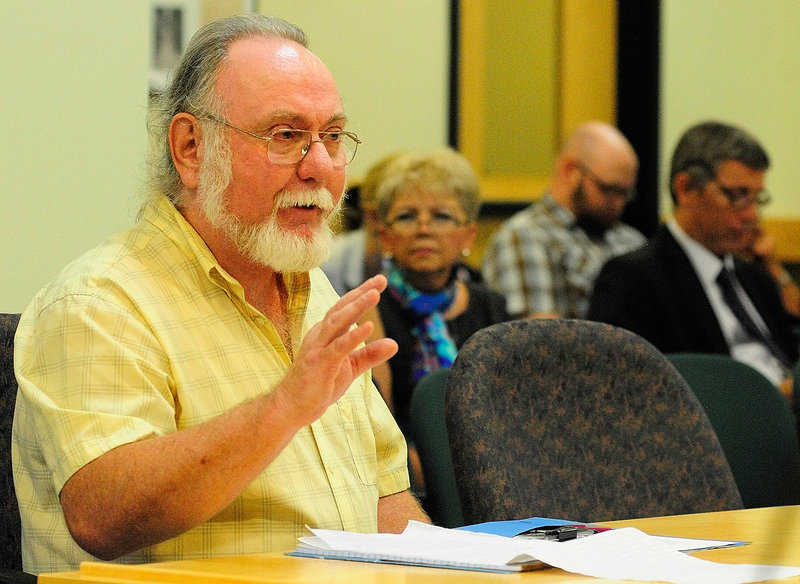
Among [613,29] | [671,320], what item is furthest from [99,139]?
[613,29]

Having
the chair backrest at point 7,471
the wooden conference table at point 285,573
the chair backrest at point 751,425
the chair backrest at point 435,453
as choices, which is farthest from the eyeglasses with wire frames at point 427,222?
the wooden conference table at point 285,573

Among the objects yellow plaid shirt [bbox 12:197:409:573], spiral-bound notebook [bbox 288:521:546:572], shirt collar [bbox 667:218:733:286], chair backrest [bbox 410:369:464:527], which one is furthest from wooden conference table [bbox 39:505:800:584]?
shirt collar [bbox 667:218:733:286]

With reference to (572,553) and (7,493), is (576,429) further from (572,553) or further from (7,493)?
(7,493)

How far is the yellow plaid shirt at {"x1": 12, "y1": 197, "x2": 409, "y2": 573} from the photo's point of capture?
144 centimetres

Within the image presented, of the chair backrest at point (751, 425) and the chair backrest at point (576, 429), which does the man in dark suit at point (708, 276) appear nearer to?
the chair backrest at point (751, 425)

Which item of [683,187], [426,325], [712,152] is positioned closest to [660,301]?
[683,187]

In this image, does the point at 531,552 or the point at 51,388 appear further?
the point at 51,388

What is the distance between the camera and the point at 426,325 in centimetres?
326

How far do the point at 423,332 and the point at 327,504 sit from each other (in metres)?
1.65

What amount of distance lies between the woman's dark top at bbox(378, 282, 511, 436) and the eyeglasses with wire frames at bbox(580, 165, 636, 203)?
1.28 meters

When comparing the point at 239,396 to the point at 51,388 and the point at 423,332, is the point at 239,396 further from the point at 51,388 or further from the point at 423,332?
the point at 423,332

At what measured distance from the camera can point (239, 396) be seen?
1588 mm

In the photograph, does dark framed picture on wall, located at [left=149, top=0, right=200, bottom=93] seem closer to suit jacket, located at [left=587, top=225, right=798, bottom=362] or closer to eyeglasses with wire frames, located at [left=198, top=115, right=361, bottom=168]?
suit jacket, located at [left=587, top=225, right=798, bottom=362]

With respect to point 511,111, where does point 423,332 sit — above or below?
below
